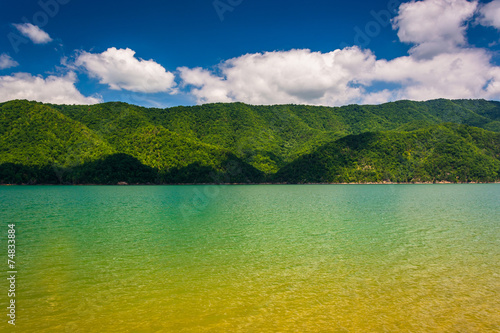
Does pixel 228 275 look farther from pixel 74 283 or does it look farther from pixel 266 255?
pixel 74 283

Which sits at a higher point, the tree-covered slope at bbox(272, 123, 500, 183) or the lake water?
the tree-covered slope at bbox(272, 123, 500, 183)

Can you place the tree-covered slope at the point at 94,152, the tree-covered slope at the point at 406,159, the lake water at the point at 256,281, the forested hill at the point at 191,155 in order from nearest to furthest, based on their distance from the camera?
the lake water at the point at 256,281 → the tree-covered slope at the point at 94,152 → the forested hill at the point at 191,155 → the tree-covered slope at the point at 406,159

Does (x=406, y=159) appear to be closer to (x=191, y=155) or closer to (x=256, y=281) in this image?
(x=191, y=155)

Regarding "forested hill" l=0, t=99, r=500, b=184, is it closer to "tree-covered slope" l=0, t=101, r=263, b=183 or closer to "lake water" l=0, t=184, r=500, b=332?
"tree-covered slope" l=0, t=101, r=263, b=183

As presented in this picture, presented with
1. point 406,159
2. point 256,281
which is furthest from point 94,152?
point 406,159

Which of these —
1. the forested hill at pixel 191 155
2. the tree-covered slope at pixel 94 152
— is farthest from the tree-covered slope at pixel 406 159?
the tree-covered slope at pixel 94 152

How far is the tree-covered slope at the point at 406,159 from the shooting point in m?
146

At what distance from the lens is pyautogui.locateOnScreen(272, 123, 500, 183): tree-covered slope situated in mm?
145750

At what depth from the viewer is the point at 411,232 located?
19891mm

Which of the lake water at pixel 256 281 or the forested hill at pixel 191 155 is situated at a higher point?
the forested hill at pixel 191 155

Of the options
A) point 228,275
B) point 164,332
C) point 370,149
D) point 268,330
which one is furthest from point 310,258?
point 370,149

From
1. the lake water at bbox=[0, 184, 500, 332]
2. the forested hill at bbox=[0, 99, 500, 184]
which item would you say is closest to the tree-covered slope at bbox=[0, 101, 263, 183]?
the forested hill at bbox=[0, 99, 500, 184]

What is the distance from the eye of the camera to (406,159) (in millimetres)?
152875

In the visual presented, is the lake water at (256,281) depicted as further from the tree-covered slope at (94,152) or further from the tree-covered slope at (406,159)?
the tree-covered slope at (406,159)
